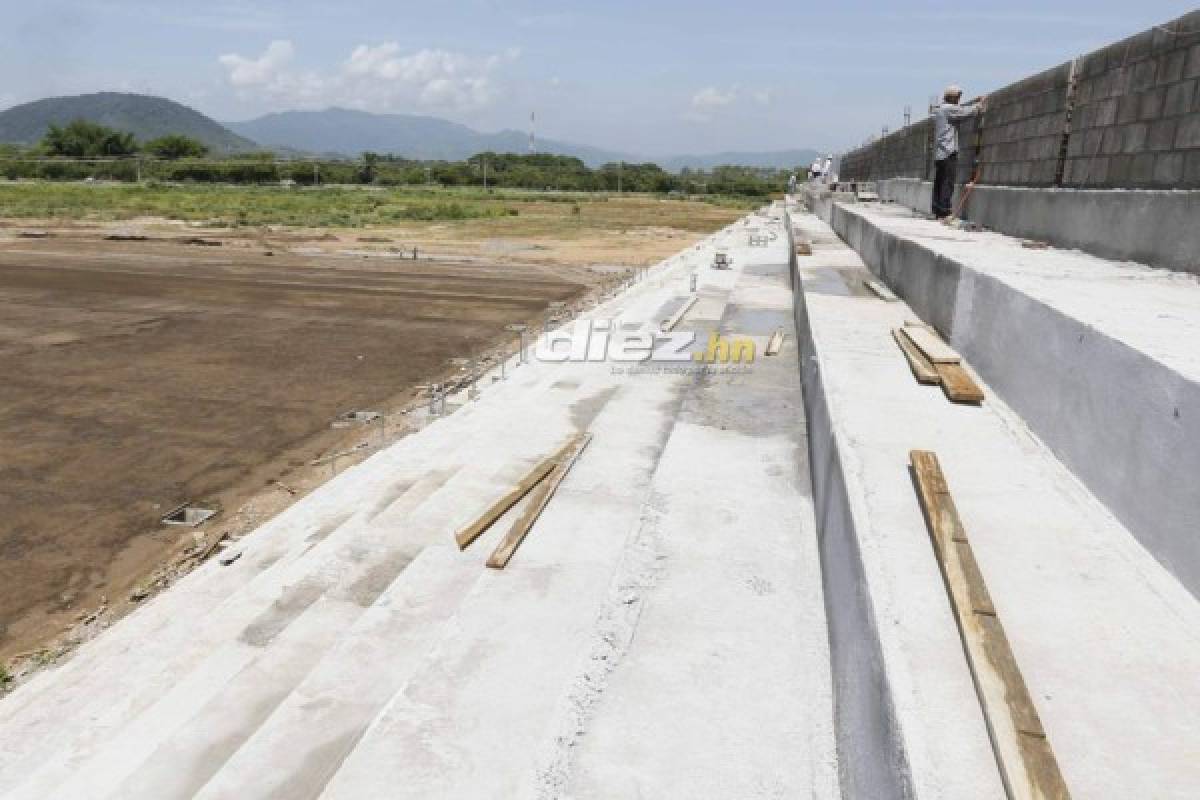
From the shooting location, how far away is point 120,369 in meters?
12.0

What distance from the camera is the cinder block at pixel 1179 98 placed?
18.0ft

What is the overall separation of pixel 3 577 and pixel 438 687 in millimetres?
4789

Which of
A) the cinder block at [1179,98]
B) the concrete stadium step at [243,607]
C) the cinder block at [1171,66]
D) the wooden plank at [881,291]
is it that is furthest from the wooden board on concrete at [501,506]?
the cinder block at [1171,66]

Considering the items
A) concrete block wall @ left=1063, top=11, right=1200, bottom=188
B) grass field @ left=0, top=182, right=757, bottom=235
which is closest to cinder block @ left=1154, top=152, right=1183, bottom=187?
concrete block wall @ left=1063, top=11, right=1200, bottom=188

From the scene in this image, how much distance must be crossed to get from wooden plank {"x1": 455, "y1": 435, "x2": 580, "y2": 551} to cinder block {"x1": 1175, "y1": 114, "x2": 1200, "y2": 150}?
4.96 meters

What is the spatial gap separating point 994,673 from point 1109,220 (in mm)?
5690

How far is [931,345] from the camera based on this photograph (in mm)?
5844

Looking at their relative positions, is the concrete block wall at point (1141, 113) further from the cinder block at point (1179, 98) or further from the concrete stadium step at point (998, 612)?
the concrete stadium step at point (998, 612)

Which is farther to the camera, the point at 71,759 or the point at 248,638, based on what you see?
the point at 248,638

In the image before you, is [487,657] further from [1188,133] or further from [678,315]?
[678,315]

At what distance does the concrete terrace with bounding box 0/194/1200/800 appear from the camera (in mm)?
2447

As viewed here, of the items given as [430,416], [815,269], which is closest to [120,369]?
[430,416]

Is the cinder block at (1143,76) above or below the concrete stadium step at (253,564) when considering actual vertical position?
above

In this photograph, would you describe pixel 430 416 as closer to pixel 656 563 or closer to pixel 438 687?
pixel 656 563
